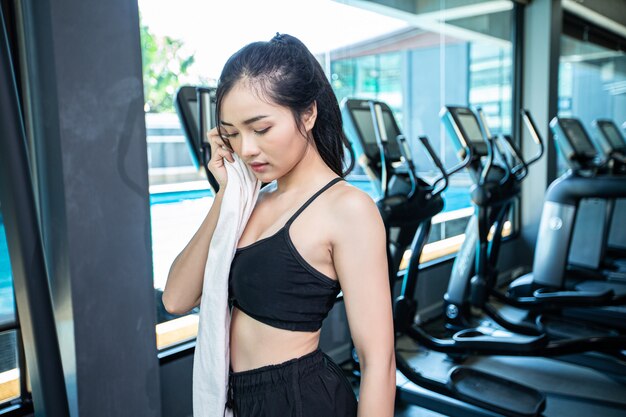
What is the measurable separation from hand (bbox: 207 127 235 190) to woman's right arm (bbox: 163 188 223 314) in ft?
0.10

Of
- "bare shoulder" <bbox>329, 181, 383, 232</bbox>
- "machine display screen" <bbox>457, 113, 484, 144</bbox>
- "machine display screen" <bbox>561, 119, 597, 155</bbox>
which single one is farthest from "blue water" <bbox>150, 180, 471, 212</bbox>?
"bare shoulder" <bbox>329, 181, 383, 232</bbox>

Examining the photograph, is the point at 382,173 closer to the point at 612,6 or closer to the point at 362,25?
the point at 362,25

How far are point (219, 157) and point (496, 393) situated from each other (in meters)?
2.05

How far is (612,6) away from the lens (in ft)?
22.4

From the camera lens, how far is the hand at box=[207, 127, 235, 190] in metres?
1.21

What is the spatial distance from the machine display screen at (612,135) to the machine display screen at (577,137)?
3.01 ft

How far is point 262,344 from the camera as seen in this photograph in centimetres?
115

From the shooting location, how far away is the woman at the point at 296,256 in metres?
1.06

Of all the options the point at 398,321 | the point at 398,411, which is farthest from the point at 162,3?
the point at 398,411

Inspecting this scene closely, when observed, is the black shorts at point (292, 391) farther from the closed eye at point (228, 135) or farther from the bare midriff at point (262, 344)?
the closed eye at point (228, 135)

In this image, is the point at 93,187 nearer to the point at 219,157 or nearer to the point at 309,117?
the point at 219,157

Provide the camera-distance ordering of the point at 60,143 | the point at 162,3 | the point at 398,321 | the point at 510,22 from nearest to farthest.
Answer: the point at 60,143, the point at 162,3, the point at 398,321, the point at 510,22

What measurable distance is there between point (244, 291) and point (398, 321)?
2.28 meters

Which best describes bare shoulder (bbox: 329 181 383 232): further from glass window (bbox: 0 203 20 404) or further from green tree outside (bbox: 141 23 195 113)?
green tree outside (bbox: 141 23 195 113)
